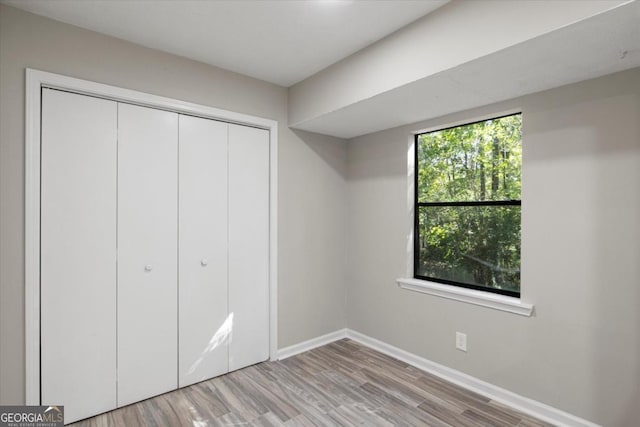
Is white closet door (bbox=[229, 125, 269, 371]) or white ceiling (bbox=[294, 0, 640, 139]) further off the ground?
white ceiling (bbox=[294, 0, 640, 139])

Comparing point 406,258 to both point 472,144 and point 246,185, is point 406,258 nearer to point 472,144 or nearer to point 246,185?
point 472,144

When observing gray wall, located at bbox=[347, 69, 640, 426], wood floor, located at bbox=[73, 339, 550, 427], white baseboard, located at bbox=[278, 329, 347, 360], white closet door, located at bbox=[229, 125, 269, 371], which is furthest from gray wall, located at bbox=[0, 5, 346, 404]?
gray wall, located at bbox=[347, 69, 640, 426]

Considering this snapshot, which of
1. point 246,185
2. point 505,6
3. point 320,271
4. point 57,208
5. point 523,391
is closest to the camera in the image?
point 505,6

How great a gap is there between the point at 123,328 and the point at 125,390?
425 mm

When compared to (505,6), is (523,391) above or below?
below

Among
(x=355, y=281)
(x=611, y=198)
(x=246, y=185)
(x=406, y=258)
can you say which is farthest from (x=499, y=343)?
(x=246, y=185)

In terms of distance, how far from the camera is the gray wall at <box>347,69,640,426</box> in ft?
6.05

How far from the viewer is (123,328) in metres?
2.27

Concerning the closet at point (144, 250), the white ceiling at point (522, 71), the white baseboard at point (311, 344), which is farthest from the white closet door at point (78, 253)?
the white ceiling at point (522, 71)

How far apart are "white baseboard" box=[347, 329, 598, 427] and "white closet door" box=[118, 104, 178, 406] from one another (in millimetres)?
1869

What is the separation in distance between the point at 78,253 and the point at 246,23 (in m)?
1.79

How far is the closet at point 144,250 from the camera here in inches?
81.0

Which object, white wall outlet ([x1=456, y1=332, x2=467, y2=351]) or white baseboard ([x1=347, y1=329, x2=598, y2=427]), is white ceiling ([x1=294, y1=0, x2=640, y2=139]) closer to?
white wall outlet ([x1=456, y1=332, x2=467, y2=351])

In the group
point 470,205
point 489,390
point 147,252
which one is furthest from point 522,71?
point 147,252
